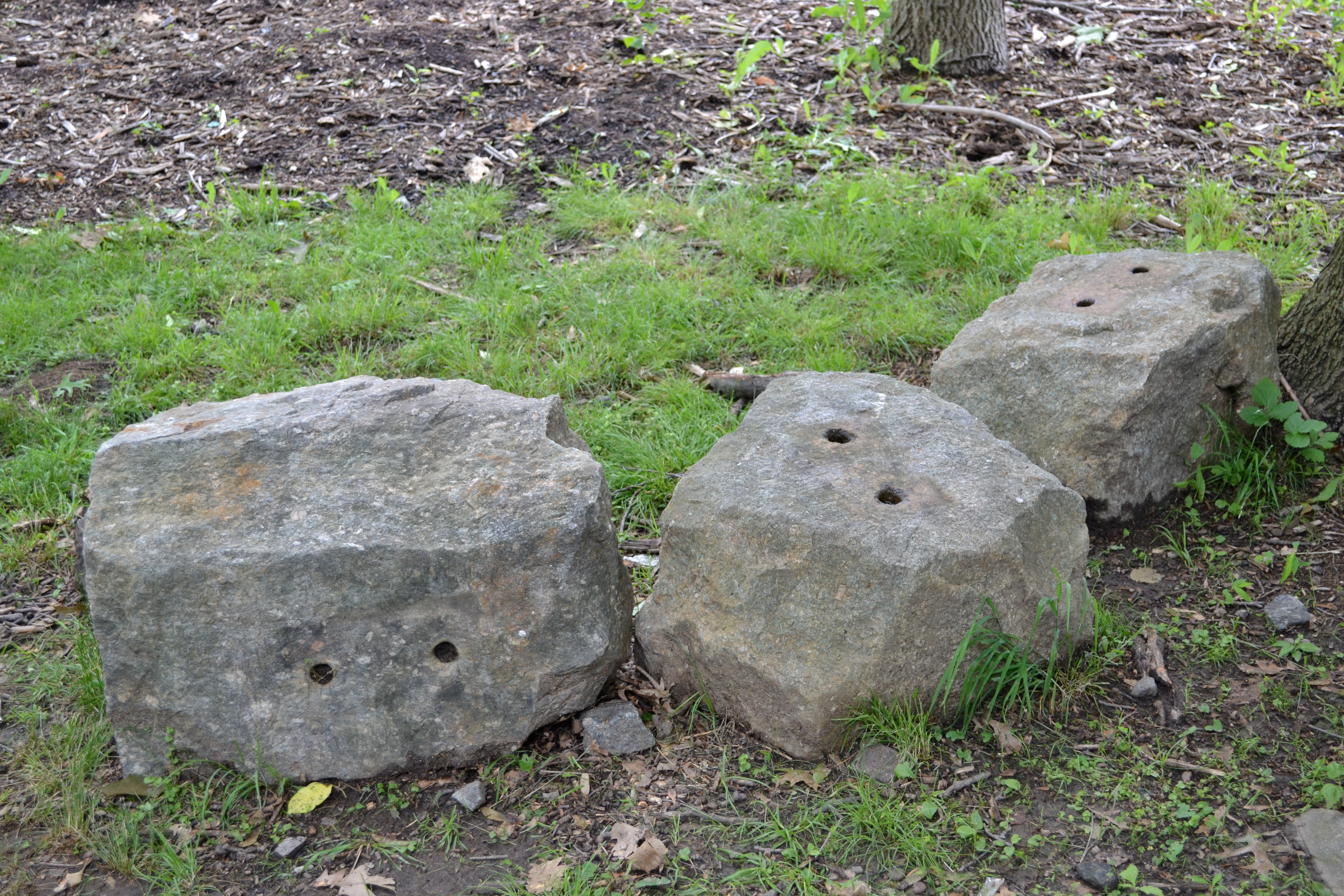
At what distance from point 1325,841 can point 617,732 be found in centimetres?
166

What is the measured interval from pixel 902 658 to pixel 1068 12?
21.5 ft

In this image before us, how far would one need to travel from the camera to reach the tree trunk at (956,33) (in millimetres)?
6531

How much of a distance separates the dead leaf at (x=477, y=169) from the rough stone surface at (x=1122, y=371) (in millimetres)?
3195

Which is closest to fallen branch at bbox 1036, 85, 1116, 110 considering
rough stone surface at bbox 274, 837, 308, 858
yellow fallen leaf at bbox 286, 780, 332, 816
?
yellow fallen leaf at bbox 286, 780, 332, 816

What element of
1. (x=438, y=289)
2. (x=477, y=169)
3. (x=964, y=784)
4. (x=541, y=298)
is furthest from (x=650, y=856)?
(x=477, y=169)

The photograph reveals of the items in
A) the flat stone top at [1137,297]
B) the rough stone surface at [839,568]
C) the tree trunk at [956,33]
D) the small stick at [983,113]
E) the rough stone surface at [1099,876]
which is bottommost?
the rough stone surface at [1099,876]

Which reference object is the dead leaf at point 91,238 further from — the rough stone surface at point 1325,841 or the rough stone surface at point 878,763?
the rough stone surface at point 1325,841

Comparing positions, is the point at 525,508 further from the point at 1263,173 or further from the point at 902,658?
the point at 1263,173

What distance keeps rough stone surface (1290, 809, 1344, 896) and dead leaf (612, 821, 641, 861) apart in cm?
150

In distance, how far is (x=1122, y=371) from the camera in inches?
130

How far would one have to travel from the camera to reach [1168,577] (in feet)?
10.6

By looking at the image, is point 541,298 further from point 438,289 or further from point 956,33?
point 956,33

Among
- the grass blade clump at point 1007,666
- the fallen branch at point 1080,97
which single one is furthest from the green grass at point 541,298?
the fallen branch at point 1080,97

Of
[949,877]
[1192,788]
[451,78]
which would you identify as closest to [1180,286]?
[1192,788]
